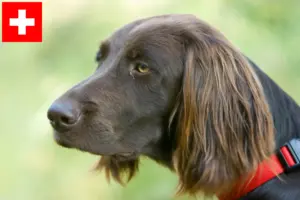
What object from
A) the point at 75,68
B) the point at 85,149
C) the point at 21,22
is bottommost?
the point at 75,68

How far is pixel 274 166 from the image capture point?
8.54 ft

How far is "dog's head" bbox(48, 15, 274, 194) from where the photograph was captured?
265cm

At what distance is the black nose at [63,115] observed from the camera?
259 cm

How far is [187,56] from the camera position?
9.08 ft

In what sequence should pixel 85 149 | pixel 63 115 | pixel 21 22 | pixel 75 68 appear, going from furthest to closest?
pixel 21 22, pixel 75 68, pixel 85 149, pixel 63 115

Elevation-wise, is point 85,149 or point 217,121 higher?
point 217,121

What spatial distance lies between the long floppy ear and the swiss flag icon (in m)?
3.12

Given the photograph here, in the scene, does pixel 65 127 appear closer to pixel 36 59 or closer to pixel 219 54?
pixel 219 54

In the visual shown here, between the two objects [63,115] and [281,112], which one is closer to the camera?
[63,115]

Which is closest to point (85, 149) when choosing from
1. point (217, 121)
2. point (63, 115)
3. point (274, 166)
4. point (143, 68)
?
point (63, 115)

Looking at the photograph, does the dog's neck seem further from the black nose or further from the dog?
the black nose

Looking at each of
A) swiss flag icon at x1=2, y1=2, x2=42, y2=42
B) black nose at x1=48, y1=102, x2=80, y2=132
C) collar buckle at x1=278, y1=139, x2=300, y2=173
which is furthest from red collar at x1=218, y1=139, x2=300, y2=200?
swiss flag icon at x1=2, y1=2, x2=42, y2=42

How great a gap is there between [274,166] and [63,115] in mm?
926

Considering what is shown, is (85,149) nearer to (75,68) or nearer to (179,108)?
(179,108)
